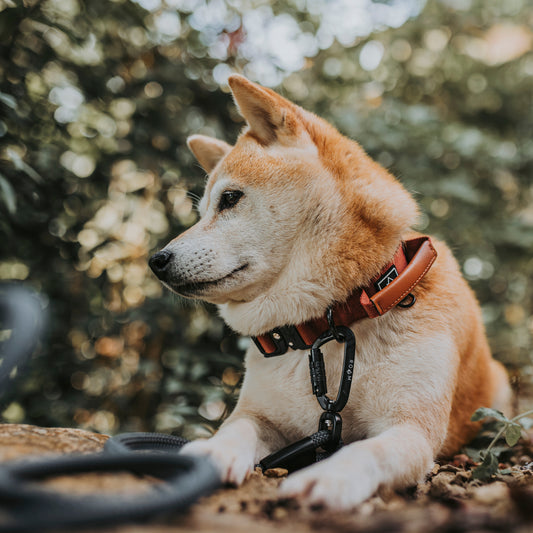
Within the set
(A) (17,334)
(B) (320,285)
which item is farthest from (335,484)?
(A) (17,334)

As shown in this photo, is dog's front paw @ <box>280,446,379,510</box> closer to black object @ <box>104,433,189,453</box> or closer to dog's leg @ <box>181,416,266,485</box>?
dog's leg @ <box>181,416,266,485</box>

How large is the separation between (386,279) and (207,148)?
115 cm

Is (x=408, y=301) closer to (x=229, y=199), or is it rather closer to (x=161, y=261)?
(x=229, y=199)

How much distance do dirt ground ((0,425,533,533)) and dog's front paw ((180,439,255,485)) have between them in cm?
3

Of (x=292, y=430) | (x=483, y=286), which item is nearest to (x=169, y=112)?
(x=292, y=430)

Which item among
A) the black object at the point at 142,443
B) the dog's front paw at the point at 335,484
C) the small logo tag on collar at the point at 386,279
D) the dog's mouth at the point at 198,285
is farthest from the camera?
the dog's mouth at the point at 198,285

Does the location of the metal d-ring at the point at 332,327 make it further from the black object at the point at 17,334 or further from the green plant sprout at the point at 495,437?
the black object at the point at 17,334

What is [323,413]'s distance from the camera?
134cm

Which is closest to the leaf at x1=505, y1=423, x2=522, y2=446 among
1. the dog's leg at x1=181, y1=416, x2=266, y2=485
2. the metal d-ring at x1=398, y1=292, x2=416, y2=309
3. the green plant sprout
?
the green plant sprout

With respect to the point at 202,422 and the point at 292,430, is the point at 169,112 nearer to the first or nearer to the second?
the point at 202,422

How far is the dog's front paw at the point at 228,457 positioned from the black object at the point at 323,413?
5.3 inches

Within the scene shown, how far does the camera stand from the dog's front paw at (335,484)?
0.90 metres

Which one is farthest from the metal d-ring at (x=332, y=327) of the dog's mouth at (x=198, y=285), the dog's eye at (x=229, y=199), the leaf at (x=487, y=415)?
the dog's eye at (x=229, y=199)

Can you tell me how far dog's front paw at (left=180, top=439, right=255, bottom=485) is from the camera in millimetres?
1081
